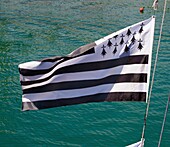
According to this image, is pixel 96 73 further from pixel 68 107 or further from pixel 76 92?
pixel 68 107

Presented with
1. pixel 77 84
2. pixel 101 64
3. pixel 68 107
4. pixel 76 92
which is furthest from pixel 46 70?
pixel 68 107

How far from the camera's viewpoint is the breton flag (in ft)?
30.6

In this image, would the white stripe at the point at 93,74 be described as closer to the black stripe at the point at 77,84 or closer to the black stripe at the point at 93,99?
the black stripe at the point at 77,84

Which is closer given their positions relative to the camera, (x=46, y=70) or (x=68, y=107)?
(x=46, y=70)

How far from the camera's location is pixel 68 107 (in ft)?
57.7

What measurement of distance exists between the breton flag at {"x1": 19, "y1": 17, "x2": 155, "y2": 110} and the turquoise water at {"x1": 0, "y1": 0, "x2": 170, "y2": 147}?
16.7 feet

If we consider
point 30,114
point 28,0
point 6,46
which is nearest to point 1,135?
point 30,114

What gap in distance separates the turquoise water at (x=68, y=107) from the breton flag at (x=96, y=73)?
5.09m

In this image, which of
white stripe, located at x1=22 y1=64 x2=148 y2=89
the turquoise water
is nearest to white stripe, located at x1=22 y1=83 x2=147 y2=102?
white stripe, located at x1=22 y1=64 x2=148 y2=89

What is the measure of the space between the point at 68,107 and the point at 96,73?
829 cm

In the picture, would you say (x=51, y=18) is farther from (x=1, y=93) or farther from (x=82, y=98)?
(x=82, y=98)

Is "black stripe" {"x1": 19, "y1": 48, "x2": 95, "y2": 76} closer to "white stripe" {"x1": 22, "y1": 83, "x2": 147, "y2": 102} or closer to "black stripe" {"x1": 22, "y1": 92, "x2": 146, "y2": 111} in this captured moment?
"white stripe" {"x1": 22, "y1": 83, "x2": 147, "y2": 102}

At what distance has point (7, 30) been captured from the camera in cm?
3406

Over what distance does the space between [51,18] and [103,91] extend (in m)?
30.9
